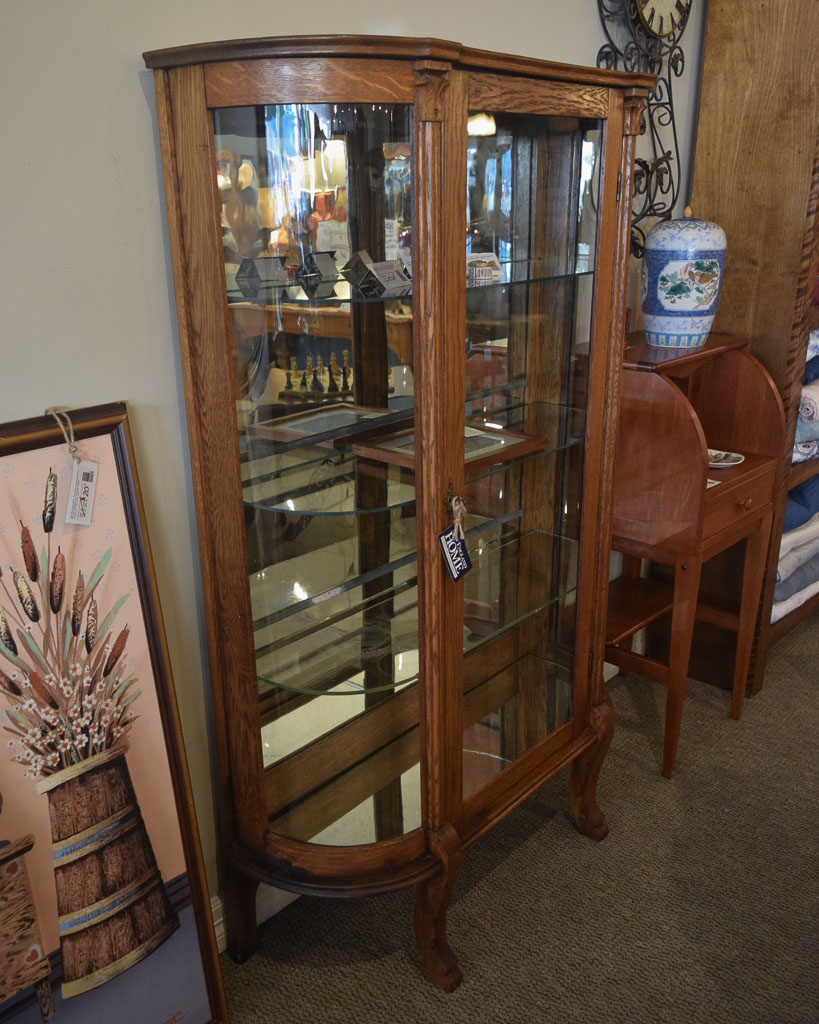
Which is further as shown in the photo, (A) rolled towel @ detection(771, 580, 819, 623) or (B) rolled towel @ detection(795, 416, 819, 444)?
(A) rolled towel @ detection(771, 580, 819, 623)

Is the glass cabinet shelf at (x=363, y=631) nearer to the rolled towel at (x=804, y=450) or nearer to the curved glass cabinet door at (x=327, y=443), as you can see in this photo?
the curved glass cabinet door at (x=327, y=443)

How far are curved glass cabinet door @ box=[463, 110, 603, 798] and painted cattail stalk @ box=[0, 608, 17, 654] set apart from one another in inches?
30.4

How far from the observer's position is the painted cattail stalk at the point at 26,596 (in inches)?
51.2

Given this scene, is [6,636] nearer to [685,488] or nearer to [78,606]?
[78,606]

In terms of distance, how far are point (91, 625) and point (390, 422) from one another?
1.93 feet

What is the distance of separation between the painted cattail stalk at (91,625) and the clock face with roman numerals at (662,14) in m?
1.88

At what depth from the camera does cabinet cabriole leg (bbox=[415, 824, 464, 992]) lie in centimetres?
163

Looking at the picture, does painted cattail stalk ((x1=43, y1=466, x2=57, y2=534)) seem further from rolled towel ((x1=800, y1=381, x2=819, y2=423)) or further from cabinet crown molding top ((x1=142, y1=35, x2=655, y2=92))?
rolled towel ((x1=800, y1=381, x2=819, y2=423))

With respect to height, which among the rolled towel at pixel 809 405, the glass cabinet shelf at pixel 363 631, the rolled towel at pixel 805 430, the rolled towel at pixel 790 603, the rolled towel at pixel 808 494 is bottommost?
the rolled towel at pixel 790 603

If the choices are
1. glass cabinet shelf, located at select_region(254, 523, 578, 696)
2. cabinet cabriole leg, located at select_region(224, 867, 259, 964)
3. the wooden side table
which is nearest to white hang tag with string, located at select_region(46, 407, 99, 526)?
glass cabinet shelf, located at select_region(254, 523, 578, 696)

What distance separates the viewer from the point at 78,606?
4.51ft

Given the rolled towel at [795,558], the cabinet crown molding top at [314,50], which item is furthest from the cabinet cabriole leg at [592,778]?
the cabinet crown molding top at [314,50]

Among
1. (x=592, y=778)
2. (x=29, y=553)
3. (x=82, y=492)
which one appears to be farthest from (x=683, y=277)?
(x=29, y=553)

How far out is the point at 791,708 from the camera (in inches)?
106
